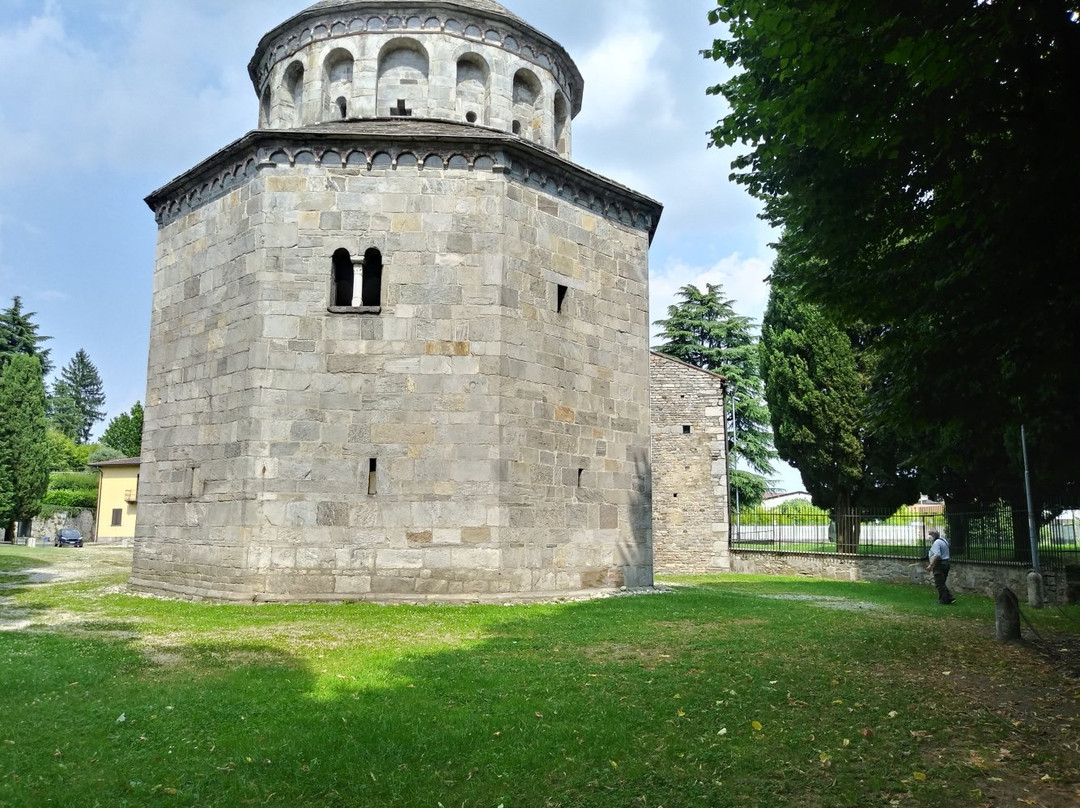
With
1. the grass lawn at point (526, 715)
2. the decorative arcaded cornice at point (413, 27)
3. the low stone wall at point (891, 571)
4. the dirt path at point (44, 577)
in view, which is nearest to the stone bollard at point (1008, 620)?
the grass lawn at point (526, 715)

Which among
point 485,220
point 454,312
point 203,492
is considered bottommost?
point 203,492

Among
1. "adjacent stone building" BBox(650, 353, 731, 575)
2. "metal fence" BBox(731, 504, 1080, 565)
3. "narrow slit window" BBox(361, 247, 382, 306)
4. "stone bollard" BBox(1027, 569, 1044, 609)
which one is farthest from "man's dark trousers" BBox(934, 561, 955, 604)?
"narrow slit window" BBox(361, 247, 382, 306)

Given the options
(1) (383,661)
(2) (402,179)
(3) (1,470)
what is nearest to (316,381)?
(2) (402,179)

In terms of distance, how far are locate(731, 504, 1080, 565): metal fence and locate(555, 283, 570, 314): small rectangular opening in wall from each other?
32.5 ft

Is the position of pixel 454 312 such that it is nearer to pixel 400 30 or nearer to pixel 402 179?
pixel 402 179

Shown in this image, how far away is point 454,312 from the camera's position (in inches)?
502

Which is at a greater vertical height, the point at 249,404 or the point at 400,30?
the point at 400,30

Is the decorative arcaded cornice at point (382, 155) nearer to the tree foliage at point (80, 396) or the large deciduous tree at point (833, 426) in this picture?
the large deciduous tree at point (833, 426)

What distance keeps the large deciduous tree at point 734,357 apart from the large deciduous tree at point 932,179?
27847 millimetres

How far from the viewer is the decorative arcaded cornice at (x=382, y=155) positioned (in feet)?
42.5

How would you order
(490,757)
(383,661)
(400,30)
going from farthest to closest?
(400,30) → (383,661) → (490,757)

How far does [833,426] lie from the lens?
22844 mm

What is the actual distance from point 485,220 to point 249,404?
473cm

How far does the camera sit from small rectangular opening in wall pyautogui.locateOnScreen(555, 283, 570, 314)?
545 inches
